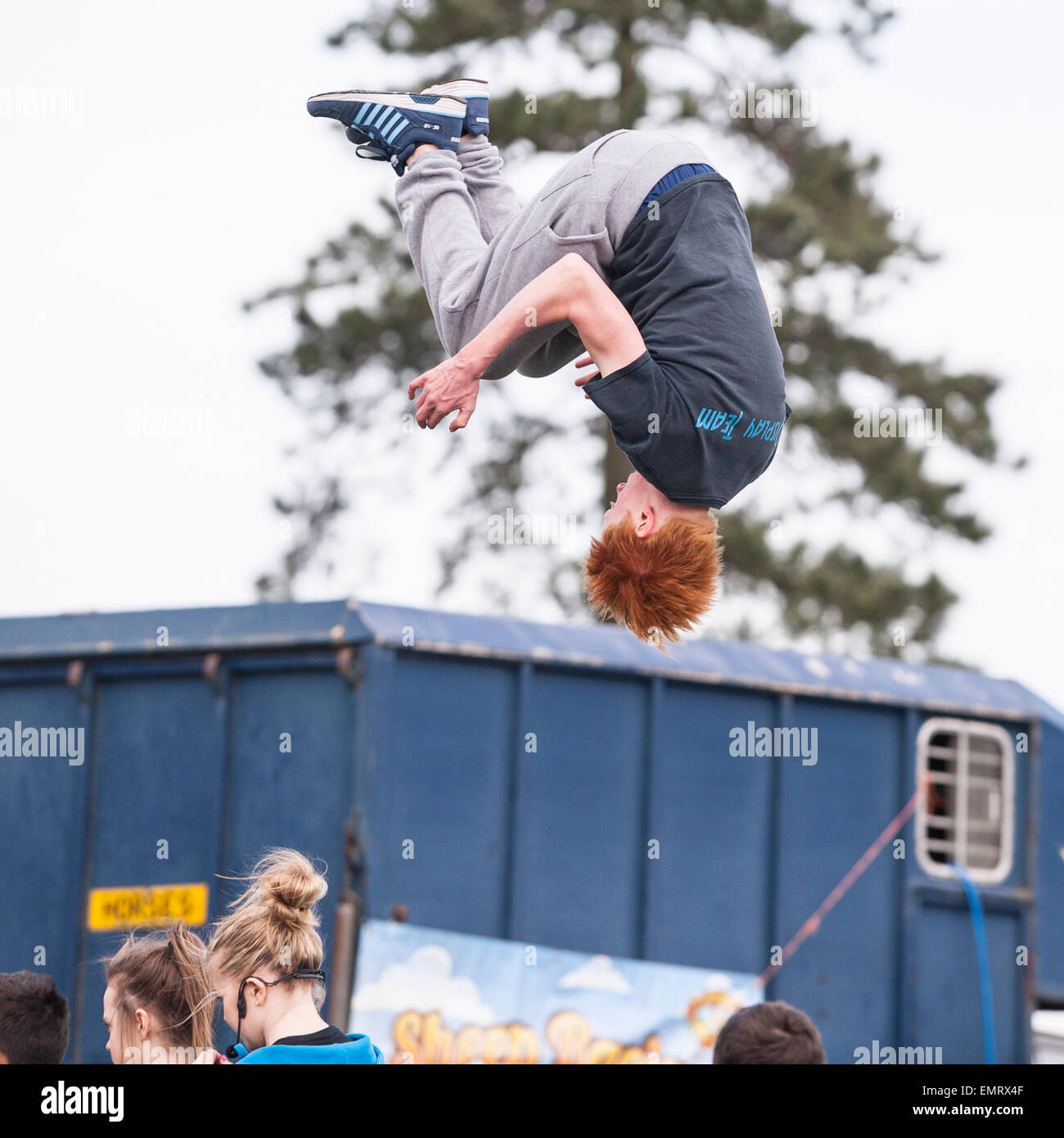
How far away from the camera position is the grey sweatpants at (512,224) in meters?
4.00

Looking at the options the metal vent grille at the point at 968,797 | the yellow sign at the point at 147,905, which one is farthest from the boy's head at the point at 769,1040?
the metal vent grille at the point at 968,797

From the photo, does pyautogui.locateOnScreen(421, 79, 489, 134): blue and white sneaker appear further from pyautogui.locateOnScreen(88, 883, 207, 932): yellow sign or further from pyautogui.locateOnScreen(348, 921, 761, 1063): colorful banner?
pyautogui.locateOnScreen(88, 883, 207, 932): yellow sign

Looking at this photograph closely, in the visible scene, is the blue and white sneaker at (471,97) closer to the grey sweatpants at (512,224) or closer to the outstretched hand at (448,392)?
the grey sweatpants at (512,224)

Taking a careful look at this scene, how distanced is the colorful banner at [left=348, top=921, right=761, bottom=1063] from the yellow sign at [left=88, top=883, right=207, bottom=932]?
871mm

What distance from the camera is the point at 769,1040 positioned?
3801mm

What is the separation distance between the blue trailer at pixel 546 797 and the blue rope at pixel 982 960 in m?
0.04

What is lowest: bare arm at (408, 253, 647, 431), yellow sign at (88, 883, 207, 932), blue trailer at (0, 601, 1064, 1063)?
yellow sign at (88, 883, 207, 932)

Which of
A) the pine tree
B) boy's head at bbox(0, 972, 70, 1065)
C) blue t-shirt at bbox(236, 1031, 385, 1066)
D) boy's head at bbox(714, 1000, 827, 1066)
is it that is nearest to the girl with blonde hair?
blue t-shirt at bbox(236, 1031, 385, 1066)

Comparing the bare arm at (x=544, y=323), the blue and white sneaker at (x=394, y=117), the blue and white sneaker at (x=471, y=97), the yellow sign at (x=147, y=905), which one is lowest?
the yellow sign at (x=147, y=905)

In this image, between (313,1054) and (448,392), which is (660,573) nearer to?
(448,392)

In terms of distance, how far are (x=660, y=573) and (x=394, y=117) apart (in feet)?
4.33

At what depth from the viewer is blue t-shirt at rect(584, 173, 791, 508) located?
3.85 metres
